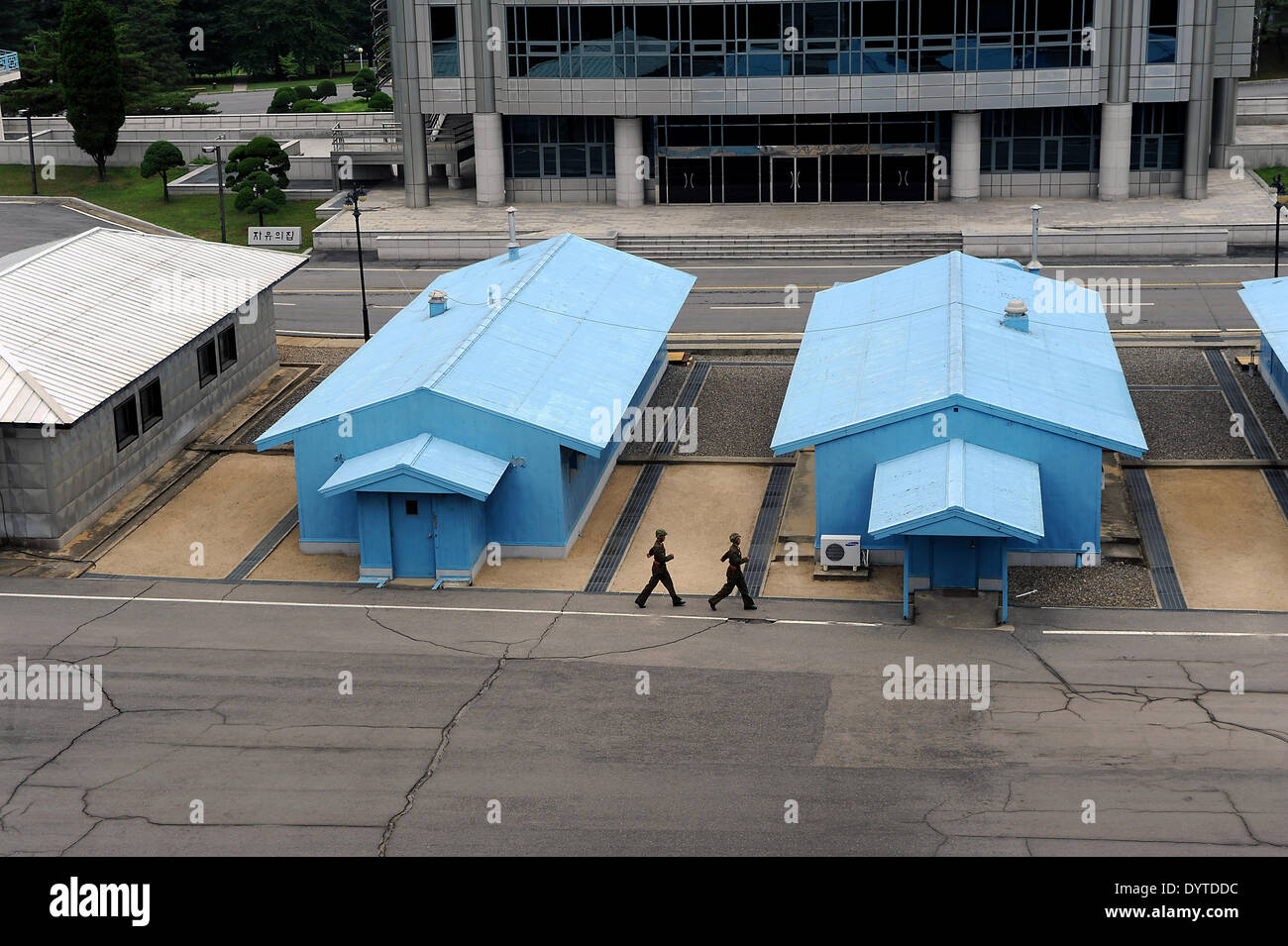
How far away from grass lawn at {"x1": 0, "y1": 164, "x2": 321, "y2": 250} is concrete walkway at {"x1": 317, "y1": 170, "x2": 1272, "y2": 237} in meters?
3.44

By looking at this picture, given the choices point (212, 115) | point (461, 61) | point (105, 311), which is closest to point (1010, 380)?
point (105, 311)

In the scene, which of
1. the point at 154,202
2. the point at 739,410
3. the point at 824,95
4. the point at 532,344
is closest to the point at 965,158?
the point at 824,95

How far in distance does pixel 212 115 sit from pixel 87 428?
2055 inches

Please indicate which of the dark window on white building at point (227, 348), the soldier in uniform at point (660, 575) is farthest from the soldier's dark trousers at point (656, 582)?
the dark window on white building at point (227, 348)

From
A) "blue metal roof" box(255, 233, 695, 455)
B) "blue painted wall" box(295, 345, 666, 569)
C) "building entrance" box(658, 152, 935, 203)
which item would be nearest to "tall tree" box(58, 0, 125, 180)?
"building entrance" box(658, 152, 935, 203)

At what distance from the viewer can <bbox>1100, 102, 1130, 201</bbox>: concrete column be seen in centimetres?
6650

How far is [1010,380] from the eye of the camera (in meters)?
34.6

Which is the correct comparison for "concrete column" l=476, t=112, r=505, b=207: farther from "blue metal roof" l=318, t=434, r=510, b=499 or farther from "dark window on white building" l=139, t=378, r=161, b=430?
"blue metal roof" l=318, t=434, r=510, b=499

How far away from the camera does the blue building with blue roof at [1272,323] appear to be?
39.4 meters

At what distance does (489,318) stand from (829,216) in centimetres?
3103

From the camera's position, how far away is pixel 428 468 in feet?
108

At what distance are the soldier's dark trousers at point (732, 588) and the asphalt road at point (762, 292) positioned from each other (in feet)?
72.5

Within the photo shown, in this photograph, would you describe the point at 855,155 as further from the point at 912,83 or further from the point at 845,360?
the point at 845,360

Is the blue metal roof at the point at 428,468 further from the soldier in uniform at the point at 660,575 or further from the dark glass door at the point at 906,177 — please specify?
the dark glass door at the point at 906,177
